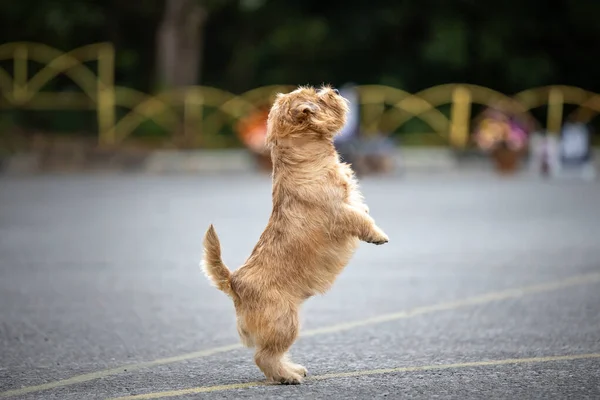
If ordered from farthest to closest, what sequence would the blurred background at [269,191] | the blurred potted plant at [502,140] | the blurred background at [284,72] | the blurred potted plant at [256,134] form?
the blurred background at [284,72] → the blurred potted plant at [502,140] → the blurred potted plant at [256,134] → the blurred background at [269,191]

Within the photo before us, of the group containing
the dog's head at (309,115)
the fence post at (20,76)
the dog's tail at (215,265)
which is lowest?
the dog's tail at (215,265)

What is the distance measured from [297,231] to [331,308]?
3.27 m

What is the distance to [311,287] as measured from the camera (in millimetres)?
5660

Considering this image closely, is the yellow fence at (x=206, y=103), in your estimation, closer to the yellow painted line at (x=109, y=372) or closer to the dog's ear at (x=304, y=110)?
the yellow painted line at (x=109, y=372)

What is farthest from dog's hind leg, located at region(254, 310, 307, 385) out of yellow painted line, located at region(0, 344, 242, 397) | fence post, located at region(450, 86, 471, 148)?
fence post, located at region(450, 86, 471, 148)

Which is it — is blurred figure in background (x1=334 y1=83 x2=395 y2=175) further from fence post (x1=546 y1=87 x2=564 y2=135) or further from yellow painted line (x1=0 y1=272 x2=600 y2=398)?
yellow painted line (x1=0 y1=272 x2=600 y2=398)

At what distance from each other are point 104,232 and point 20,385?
798 centimetres

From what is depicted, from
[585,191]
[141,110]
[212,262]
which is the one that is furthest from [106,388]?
[141,110]

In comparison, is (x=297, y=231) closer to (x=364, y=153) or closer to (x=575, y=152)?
(x=364, y=153)

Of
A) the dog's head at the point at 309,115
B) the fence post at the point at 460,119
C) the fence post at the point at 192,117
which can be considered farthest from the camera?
the fence post at the point at 460,119

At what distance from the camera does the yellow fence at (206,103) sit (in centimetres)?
2906

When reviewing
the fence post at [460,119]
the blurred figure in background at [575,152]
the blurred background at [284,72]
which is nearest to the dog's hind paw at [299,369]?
the blurred background at [284,72]

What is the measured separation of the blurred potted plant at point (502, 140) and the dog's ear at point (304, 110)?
1965cm

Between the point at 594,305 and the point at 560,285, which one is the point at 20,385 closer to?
the point at 594,305
